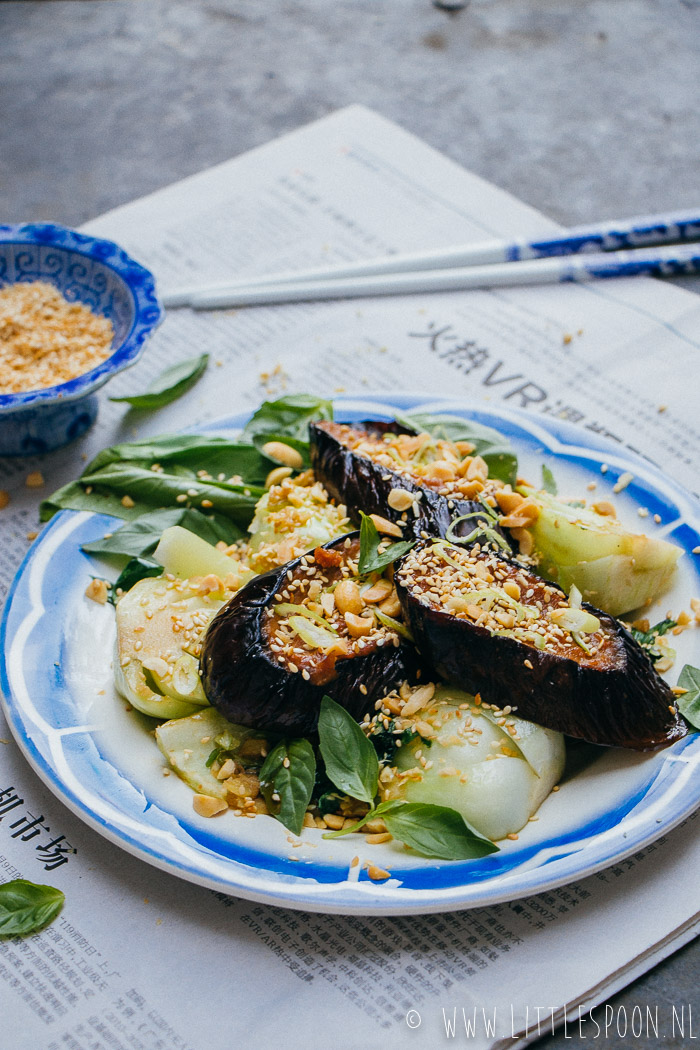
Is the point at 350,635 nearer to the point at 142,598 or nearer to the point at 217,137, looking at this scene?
the point at 142,598

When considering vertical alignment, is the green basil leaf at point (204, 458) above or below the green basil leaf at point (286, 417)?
below

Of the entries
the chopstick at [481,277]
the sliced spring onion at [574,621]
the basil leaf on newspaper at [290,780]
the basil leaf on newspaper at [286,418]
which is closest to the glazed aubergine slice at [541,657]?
the sliced spring onion at [574,621]

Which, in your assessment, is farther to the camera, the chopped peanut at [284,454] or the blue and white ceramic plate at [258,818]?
the chopped peanut at [284,454]

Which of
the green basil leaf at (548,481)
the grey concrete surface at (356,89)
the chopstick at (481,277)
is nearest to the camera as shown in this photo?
the green basil leaf at (548,481)

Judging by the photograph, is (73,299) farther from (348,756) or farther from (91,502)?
(348,756)

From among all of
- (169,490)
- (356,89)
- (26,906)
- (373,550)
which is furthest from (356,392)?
(356,89)

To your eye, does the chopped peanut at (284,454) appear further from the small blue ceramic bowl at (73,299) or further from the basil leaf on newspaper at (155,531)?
the small blue ceramic bowl at (73,299)

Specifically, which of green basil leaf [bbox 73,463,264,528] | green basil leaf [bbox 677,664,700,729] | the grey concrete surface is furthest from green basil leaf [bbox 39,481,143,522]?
the grey concrete surface

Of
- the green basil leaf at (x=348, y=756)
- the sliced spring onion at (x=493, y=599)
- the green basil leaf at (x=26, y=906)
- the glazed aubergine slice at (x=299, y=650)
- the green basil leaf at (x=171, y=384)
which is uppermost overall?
the sliced spring onion at (x=493, y=599)
